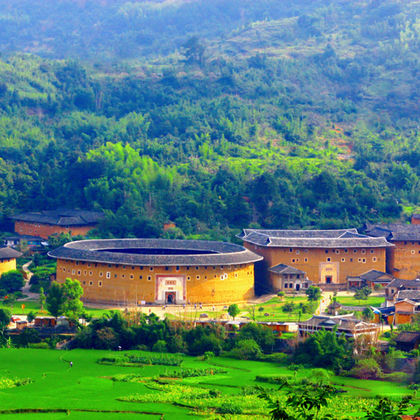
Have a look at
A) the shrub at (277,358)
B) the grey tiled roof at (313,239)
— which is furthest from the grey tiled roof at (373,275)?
the shrub at (277,358)

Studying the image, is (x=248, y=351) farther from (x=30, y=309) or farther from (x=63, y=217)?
(x=63, y=217)

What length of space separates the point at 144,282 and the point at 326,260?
12.6m

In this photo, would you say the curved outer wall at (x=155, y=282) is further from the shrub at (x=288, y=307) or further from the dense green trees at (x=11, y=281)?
the shrub at (x=288, y=307)

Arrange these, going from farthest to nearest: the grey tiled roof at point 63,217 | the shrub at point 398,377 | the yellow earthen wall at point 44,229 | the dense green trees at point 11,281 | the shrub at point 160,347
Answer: the grey tiled roof at point 63,217
the yellow earthen wall at point 44,229
the dense green trees at point 11,281
the shrub at point 160,347
the shrub at point 398,377

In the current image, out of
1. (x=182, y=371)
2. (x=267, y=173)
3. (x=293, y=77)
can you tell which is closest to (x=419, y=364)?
(x=182, y=371)

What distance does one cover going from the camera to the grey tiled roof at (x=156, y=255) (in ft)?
188

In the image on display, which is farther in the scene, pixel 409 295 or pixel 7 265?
pixel 7 265

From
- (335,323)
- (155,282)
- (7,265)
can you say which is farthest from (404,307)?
(7,265)

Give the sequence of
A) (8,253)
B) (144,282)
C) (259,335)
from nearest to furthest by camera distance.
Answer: (259,335) < (144,282) < (8,253)

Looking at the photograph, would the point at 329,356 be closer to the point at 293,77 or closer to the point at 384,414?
the point at 384,414

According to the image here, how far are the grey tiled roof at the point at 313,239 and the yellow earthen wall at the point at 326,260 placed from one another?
1.17 feet

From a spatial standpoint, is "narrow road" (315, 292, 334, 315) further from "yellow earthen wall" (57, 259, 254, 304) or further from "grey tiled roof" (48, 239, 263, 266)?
"yellow earthen wall" (57, 259, 254, 304)

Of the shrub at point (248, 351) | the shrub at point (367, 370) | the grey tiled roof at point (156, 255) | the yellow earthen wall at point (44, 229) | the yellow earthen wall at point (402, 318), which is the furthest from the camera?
the yellow earthen wall at point (44, 229)

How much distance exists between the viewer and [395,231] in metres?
67.2
